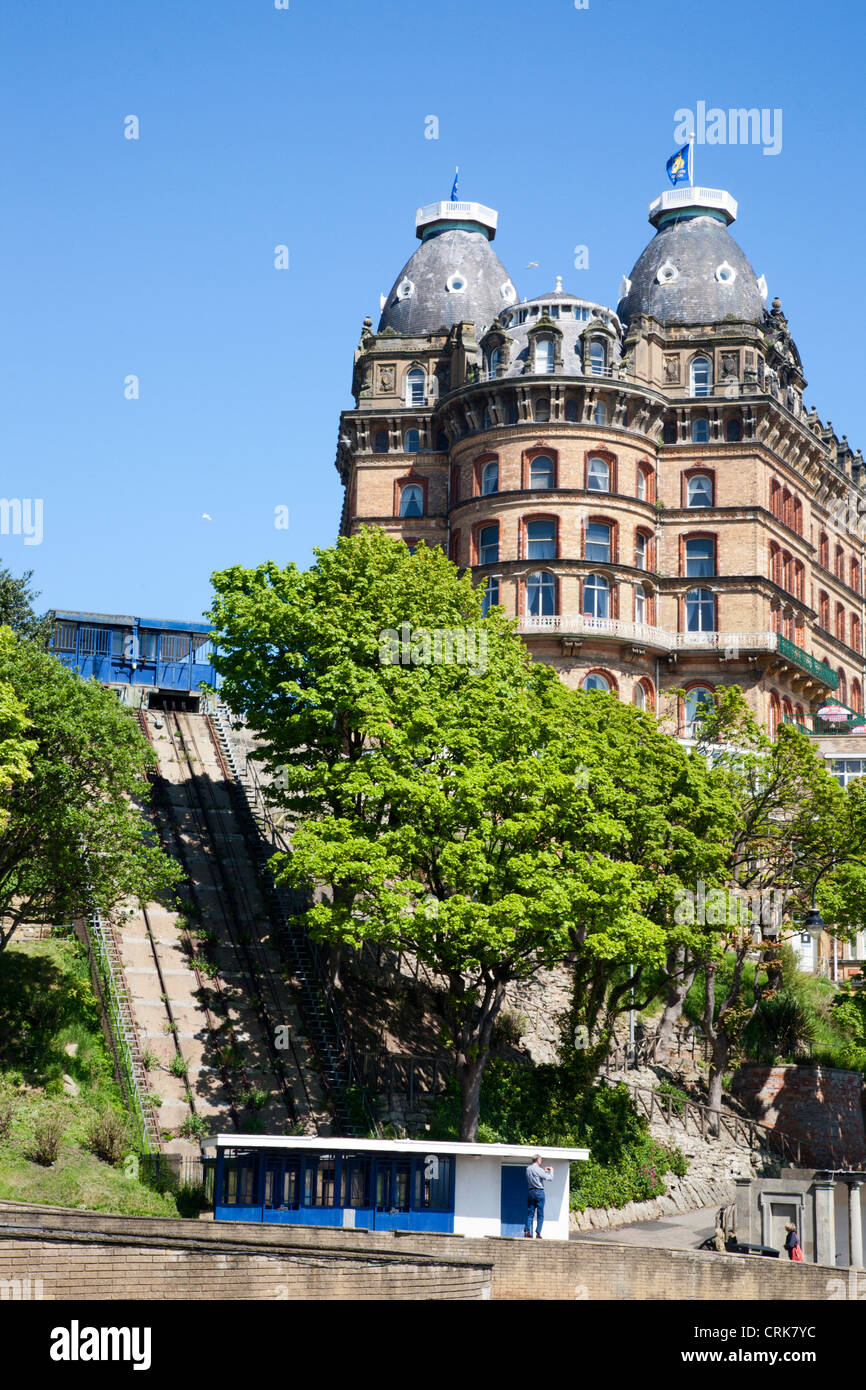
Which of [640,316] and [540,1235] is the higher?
[640,316]

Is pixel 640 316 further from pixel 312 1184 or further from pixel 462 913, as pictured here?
pixel 312 1184

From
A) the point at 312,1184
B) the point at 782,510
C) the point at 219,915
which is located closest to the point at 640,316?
the point at 782,510

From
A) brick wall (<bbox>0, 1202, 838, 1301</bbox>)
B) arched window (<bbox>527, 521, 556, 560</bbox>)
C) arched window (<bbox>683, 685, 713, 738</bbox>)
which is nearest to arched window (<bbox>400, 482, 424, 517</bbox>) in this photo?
arched window (<bbox>527, 521, 556, 560</bbox>)

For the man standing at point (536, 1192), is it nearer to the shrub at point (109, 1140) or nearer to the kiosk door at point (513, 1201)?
the kiosk door at point (513, 1201)

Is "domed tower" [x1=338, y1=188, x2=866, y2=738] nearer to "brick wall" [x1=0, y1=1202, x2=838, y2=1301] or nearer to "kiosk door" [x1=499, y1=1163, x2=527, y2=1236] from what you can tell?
"kiosk door" [x1=499, y1=1163, x2=527, y2=1236]

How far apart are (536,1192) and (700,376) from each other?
50.6 m

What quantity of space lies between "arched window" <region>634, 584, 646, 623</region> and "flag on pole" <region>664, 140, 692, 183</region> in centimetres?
2459

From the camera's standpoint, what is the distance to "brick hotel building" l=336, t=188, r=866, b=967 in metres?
71.7

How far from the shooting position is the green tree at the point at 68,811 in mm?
41406

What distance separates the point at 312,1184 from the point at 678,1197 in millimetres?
16250

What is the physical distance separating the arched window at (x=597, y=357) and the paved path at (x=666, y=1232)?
39.6 meters

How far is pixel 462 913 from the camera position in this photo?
41.3 m

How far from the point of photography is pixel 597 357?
7381 centimetres

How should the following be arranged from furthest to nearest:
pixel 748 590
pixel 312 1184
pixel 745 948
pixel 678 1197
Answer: pixel 748 590
pixel 745 948
pixel 678 1197
pixel 312 1184
